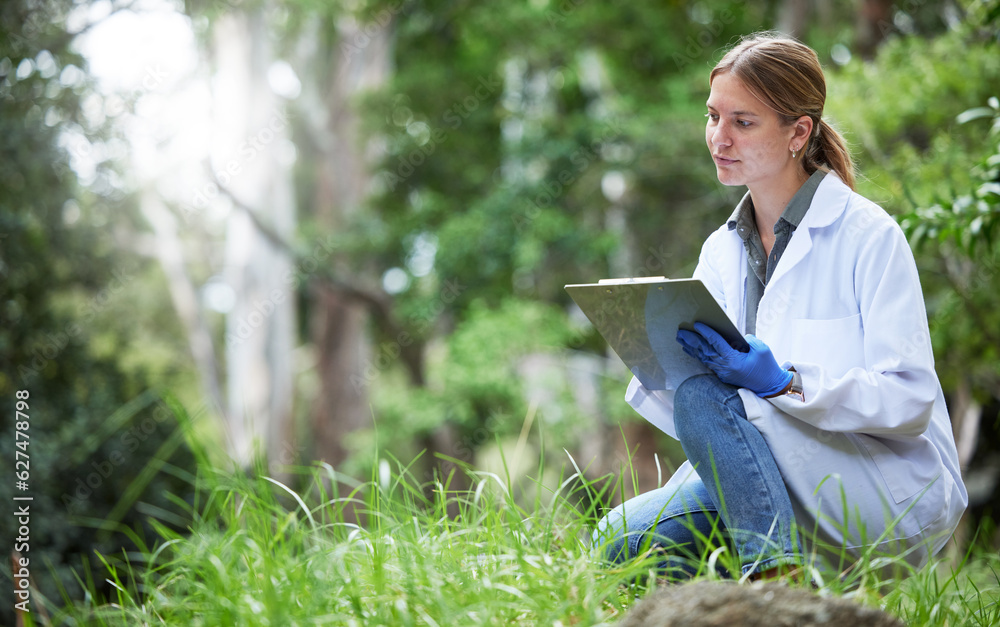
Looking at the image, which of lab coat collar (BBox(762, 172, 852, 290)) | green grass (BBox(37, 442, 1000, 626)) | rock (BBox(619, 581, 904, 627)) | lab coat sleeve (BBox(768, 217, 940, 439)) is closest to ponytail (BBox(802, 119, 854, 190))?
lab coat collar (BBox(762, 172, 852, 290))

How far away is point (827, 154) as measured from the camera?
1.97 meters

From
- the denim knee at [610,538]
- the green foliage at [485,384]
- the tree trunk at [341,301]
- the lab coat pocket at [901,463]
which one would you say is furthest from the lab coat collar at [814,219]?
the tree trunk at [341,301]

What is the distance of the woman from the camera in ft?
5.15

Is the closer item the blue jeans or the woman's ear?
the blue jeans

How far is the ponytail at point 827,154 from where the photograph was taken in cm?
196

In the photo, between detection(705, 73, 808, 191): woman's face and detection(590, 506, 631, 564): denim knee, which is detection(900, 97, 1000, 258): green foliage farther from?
detection(590, 506, 631, 564): denim knee

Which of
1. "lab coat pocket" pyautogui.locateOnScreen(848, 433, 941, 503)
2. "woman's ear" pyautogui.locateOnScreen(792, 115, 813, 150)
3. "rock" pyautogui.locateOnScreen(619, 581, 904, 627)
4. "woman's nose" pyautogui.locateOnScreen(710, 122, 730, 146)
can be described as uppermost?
"woman's nose" pyautogui.locateOnScreen(710, 122, 730, 146)

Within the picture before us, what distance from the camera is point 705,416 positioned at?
169 cm

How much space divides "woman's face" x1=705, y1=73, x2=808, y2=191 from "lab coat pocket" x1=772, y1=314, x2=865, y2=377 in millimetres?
378

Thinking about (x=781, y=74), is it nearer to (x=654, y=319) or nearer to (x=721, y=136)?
(x=721, y=136)

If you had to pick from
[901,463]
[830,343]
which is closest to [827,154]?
[830,343]

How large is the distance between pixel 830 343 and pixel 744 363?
0.21 metres

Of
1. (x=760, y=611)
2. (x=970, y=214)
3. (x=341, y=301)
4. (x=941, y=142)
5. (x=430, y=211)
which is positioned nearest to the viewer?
(x=760, y=611)

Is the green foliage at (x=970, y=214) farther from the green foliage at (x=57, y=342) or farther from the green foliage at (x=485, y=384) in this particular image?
the green foliage at (x=57, y=342)
